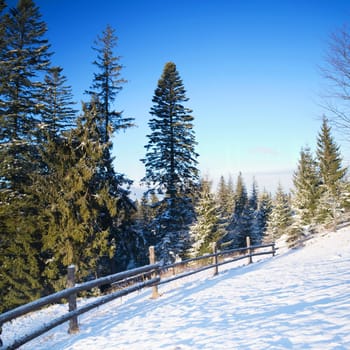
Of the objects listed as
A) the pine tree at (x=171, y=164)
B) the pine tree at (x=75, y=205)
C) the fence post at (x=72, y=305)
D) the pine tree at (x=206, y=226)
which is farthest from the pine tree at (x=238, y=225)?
the fence post at (x=72, y=305)

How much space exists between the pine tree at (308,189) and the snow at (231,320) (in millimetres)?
20622

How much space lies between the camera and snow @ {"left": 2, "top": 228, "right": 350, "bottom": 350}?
3.91m

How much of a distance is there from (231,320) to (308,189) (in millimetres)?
25231

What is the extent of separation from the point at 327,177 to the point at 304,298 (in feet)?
76.8

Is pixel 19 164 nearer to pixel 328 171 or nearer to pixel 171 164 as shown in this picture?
pixel 171 164

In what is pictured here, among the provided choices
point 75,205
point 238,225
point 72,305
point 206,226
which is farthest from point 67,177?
point 238,225

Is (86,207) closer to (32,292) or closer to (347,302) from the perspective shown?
(32,292)

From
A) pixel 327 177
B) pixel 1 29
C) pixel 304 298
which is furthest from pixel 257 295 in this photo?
pixel 327 177

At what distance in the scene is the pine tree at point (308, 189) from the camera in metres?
26.6

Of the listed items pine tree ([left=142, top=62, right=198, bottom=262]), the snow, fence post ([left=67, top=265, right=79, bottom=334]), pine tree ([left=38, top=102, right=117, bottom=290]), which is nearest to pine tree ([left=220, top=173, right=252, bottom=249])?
pine tree ([left=142, top=62, right=198, bottom=262])

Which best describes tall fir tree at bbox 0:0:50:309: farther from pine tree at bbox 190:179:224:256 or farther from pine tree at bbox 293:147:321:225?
pine tree at bbox 293:147:321:225

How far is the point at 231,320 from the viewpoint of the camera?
498 cm

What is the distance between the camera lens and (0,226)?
11.1m

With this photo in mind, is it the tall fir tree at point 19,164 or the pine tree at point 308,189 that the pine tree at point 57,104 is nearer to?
the tall fir tree at point 19,164
